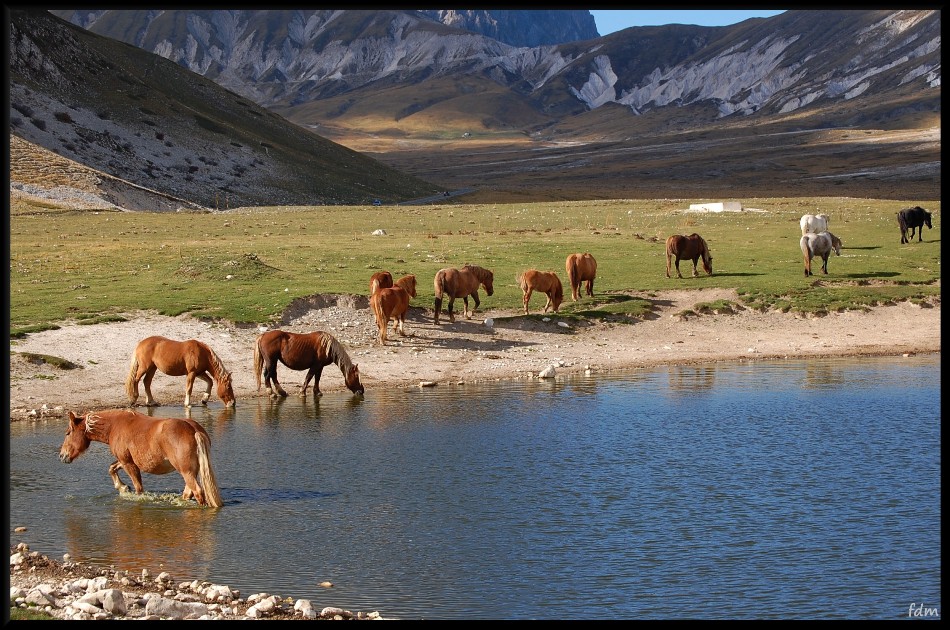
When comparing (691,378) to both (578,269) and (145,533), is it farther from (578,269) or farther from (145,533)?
(145,533)

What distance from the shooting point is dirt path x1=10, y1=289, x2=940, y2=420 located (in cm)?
2489

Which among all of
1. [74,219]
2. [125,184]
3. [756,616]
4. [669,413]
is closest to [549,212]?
[74,219]

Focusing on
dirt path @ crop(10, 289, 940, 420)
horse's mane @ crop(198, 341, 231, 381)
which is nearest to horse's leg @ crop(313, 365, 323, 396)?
dirt path @ crop(10, 289, 940, 420)

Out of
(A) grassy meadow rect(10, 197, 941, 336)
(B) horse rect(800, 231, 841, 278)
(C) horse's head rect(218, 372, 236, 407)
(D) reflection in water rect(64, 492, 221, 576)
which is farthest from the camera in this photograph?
(B) horse rect(800, 231, 841, 278)

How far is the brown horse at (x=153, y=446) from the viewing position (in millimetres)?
14438

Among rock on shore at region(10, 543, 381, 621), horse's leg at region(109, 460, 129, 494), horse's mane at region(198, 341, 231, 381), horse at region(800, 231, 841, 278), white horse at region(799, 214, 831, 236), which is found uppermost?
white horse at region(799, 214, 831, 236)

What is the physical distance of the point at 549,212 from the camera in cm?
7469

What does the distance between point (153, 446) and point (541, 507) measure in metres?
5.60

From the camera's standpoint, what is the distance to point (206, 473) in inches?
575

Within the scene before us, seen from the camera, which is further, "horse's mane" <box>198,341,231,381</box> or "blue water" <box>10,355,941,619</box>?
"horse's mane" <box>198,341,231,381</box>

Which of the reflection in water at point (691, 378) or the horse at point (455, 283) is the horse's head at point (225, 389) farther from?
the reflection in water at point (691, 378)

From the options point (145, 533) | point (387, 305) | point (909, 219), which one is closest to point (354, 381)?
point (387, 305)

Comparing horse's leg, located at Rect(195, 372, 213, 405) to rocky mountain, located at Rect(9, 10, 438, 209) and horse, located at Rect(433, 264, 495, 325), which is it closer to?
horse, located at Rect(433, 264, 495, 325)

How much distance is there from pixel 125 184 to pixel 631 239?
212 ft
